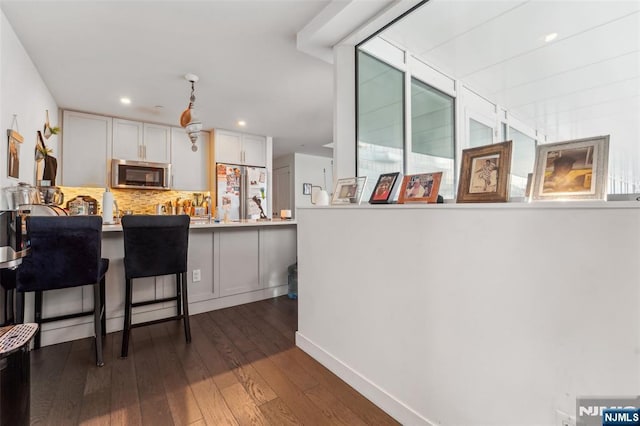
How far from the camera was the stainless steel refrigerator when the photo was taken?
16.3ft

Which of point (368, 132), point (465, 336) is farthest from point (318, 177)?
point (465, 336)

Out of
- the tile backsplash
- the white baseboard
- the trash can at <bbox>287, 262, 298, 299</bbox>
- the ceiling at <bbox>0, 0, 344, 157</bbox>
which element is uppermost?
the ceiling at <bbox>0, 0, 344, 157</bbox>

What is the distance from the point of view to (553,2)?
1.14m

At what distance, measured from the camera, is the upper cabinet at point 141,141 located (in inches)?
168

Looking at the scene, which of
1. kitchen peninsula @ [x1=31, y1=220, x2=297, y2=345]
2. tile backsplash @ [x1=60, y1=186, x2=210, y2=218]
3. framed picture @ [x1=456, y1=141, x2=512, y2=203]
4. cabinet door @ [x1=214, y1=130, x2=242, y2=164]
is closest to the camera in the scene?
framed picture @ [x1=456, y1=141, x2=512, y2=203]

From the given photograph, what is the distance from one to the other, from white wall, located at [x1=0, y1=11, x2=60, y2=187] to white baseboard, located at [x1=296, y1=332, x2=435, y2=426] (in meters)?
2.42

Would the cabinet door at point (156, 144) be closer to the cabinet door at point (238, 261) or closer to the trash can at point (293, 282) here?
the cabinet door at point (238, 261)

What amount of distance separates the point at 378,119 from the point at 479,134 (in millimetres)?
823

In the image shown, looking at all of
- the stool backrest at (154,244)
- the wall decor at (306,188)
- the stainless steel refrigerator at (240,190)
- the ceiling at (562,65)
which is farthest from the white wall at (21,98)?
the wall decor at (306,188)

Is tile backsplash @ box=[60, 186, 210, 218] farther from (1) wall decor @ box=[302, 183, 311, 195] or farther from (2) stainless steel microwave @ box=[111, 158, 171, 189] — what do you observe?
(1) wall decor @ box=[302, 183, 311, 195]

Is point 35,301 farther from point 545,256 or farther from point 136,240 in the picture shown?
point 545,256

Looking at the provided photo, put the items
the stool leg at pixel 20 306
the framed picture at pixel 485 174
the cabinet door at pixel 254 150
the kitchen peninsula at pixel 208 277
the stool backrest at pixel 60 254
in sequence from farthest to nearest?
the cabinet door at pixel 254 150
the kitchen peninsula at pixel 208 277
the stool leg at pixel 20 306
the stool backrest at pixel 60 254
the framed picture at pixel 485 174

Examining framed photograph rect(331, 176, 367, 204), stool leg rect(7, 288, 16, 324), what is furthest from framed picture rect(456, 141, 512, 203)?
stool leg rect(7, 288, 16, 324)

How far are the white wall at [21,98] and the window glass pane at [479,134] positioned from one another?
9.79 ft
